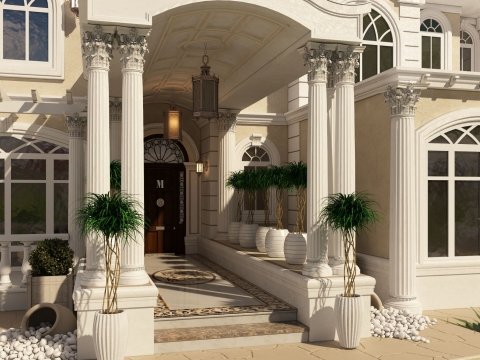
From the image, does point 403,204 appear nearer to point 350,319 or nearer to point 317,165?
point 317,165

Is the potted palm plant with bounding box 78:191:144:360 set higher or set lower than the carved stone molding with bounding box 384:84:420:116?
lower

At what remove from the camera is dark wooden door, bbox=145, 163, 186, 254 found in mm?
15416

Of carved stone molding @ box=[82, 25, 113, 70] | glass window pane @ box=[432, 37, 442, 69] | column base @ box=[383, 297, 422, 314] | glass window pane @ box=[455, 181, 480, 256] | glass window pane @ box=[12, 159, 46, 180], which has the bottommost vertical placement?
column base @ box=[383, 297, 422, 314]

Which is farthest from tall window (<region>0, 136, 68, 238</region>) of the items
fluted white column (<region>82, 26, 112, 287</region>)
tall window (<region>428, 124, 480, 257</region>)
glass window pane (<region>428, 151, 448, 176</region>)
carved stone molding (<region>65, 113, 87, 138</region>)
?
tall window (<region>428, 124, 480, 257</region>)

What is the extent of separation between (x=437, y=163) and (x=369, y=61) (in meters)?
5.35

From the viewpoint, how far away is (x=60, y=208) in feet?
39.1

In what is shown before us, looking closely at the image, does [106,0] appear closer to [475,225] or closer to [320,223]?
[320,223]

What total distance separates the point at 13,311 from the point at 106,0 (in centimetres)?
643

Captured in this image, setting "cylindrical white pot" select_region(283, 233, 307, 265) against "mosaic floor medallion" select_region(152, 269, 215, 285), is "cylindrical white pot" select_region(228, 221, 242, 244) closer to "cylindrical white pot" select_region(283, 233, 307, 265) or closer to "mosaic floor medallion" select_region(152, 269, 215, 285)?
"mosaic floor medallion" select_region(152, 269, 215, 285)

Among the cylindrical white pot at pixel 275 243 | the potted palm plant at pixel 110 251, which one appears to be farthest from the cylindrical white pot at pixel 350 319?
the cylindrical white pot at pixel 275 243

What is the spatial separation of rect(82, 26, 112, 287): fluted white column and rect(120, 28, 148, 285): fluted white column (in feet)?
0.87

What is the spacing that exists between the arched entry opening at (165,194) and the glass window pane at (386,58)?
643cm

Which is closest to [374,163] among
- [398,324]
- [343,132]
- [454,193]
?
[454,193]

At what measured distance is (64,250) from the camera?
9.45m
